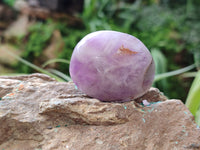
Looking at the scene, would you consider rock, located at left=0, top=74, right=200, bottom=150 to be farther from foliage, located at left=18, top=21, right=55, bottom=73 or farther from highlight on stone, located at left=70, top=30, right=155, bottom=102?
foliage, located at left=18, top=21, right=55, bottom=73

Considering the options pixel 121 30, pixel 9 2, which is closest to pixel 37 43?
pixel 121 30

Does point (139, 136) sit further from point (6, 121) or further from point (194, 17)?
point (194, 17)

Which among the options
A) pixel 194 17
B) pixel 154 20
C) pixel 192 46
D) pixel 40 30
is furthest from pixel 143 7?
pixel 40 30

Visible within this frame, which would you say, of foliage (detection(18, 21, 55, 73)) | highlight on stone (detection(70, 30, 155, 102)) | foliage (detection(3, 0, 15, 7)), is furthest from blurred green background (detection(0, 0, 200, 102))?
highlight on stone (detection(70, 30, 155, 102))

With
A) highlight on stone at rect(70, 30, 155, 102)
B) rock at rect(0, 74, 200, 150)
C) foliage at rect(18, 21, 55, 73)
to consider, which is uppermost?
highlight on stone at rect(70, 30, 155, 102)

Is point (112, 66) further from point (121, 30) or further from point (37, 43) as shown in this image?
point (37, 43)

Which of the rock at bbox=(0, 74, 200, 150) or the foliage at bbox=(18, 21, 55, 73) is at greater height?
the rock at bbox=(0, 74, 200, 150)
